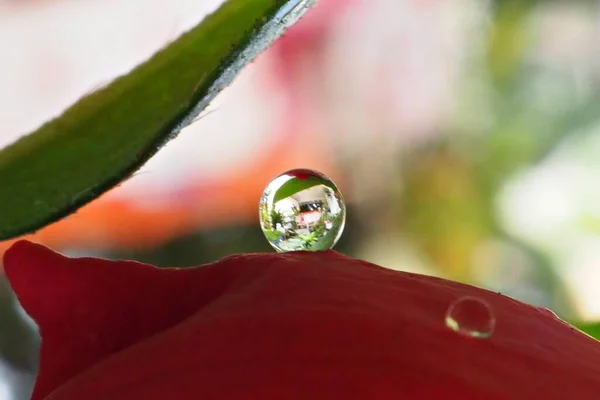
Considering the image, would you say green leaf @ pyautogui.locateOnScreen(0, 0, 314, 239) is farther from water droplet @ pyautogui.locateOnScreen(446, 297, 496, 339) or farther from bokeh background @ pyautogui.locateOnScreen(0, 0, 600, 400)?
water droplet @ pyautogui.locateOnScreen(446, 297, 496, 339)

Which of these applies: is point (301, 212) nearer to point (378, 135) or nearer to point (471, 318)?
point (471, 318)

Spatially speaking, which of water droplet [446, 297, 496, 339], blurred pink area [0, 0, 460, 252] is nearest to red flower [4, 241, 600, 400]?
water droplet [446, 297, 496, 339]

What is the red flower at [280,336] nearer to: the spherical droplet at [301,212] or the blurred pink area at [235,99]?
the spherical droplet at [301,212]

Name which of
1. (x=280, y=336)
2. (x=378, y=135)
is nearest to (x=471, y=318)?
(x=280, y=336)

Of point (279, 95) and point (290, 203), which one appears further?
point (279, 95)

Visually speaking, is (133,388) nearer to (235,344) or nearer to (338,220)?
(235,344)

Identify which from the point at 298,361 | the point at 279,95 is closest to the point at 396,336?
the point at 298,361
